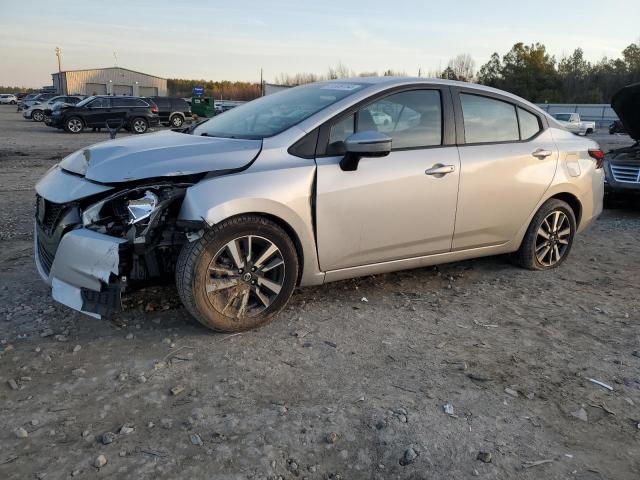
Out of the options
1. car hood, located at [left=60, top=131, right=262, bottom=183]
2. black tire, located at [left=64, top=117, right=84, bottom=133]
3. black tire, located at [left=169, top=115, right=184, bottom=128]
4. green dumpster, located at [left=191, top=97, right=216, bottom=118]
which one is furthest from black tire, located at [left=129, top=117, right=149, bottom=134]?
car hood, located at [left=60, top=131, right=262, bottom=183]

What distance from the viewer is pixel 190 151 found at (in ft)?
11.3

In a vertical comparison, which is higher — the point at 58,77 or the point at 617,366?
the point at 58,77

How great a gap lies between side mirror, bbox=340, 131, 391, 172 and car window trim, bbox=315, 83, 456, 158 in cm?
14

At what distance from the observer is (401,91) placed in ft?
13.2

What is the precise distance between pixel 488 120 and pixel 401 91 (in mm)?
928

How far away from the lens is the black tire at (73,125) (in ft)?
75.7

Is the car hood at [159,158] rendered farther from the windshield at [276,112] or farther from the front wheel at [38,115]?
the front wheel at [38,115]

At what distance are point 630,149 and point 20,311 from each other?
9.05m

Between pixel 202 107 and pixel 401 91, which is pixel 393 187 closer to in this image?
pixel 401 91

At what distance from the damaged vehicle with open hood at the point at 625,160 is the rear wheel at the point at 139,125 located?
20.1m

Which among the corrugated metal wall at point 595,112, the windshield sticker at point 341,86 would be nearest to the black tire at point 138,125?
the windshield sticker at point 341,86

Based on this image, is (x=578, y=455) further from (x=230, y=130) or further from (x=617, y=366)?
(x=230, y=130)

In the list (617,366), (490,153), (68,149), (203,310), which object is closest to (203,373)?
(203,310)

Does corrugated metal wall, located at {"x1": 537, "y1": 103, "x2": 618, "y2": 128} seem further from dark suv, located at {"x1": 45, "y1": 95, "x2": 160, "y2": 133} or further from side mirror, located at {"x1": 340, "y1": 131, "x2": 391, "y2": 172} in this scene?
side mirror, located at {"x1": 340, "y1": 131, "x2": 391, "y2": 172}
